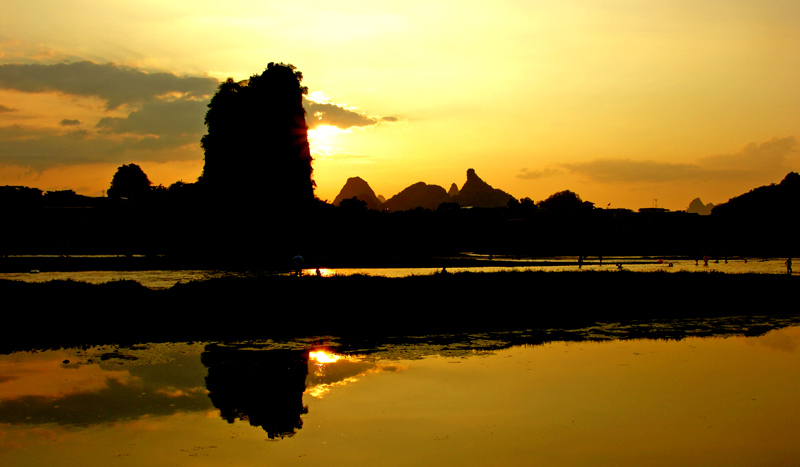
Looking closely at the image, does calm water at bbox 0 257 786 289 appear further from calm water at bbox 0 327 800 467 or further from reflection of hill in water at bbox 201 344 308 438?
calm water at bbox 0 327 800 467

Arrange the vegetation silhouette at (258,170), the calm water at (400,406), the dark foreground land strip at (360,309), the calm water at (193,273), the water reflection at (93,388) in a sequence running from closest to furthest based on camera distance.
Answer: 1. the calm water at (400,406)
2. the water reflection at (93,388)
3. the dark foreground land strip at (360,309)
4. the calm water at (193,273)
5. the vegetation silhouette at (258,170)

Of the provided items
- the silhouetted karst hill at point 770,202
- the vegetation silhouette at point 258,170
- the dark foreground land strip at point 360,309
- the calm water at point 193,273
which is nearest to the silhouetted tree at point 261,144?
the vegetation silhouette at point 258,170

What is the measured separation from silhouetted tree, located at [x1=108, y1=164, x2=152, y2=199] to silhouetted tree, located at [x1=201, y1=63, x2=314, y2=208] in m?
84.5

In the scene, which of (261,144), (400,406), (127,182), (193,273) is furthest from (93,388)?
(127,182)

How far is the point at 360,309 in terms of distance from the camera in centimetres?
2931

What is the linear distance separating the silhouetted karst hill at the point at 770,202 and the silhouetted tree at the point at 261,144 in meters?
116

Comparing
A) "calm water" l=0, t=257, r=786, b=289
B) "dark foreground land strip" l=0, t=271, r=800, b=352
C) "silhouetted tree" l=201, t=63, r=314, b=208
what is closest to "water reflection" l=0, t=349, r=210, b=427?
"dark foreground land strip" l=0, t=271, r=800, b=352

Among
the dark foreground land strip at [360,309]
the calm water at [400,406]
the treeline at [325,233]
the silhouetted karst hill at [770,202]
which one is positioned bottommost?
the calm water at [400,406]

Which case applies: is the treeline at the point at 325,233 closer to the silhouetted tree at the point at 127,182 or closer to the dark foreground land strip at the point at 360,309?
the silhouetted tree at the point at 127,182

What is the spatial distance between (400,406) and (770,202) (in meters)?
174

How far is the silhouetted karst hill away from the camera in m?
154

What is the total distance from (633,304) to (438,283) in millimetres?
10625

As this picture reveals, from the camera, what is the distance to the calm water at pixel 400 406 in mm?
12266

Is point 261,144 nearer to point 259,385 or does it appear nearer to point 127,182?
point 259,385
